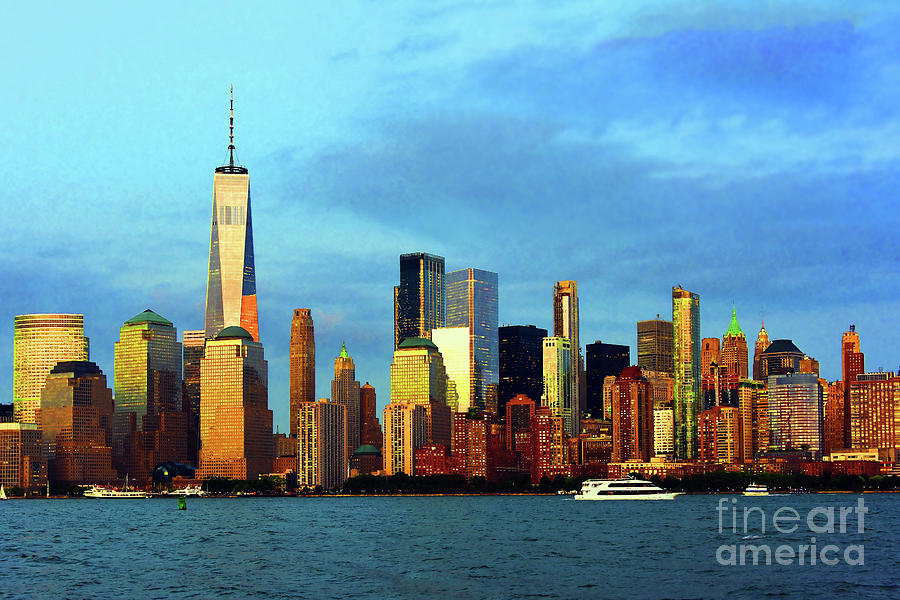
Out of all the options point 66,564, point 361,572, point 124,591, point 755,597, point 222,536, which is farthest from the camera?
point 222,536

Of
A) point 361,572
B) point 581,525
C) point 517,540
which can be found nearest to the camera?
point 361,572

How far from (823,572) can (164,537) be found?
96.7 metres

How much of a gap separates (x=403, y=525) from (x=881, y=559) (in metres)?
92.5

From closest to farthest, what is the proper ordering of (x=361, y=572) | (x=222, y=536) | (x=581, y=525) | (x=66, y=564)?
(x=361, y=572), (x=66, y=564), (x=222, y=536), (x=581, y=525)

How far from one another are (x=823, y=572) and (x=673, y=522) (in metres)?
88.0

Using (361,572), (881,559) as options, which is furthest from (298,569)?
(881,559)

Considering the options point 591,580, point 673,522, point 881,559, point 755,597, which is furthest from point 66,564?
point 673,522

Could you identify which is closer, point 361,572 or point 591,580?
point 591,580

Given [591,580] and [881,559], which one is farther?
[881,559]

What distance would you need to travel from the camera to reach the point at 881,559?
11544 cm

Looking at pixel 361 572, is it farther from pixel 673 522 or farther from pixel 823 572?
pixel 673 522

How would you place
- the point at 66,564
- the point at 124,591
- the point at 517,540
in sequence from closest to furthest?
1. the point at 124,591
2. the point at 66,564
3. the point at 517,540

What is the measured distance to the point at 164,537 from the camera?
170875 mm

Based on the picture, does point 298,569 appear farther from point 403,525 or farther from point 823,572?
point 403,525
